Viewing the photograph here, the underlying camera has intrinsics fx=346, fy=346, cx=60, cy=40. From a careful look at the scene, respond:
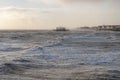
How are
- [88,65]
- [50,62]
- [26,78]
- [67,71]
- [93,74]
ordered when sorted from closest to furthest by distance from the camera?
[26,78] < [93,74] < [67,71] < [88,65] < [50,62]

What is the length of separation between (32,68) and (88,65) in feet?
8.78

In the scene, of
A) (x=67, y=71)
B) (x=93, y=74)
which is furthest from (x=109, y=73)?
(x=67, y=71)

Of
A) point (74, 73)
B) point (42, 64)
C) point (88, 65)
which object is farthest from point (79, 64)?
point (74, 73)

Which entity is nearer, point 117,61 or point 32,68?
point 32,68

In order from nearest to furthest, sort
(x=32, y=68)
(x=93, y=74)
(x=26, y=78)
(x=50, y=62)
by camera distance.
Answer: (x=26, y=78) < (x=93, y=74) < (x=32, y=68) < (x=50, y=62)

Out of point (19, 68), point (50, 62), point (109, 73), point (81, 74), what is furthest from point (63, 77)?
point (50, 62)

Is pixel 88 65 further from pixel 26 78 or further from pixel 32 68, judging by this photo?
pixel 26 78

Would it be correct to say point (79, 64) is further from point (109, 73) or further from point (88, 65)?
point (109, 73)

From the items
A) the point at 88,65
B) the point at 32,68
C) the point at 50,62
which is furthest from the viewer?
the point at 50,62

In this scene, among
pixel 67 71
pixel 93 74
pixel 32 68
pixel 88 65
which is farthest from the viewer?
pixel 88 65

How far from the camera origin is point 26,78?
12.4m

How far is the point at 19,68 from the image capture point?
14.8m

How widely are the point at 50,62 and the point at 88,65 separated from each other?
208 cm

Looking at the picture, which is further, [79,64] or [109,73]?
[79,64]
